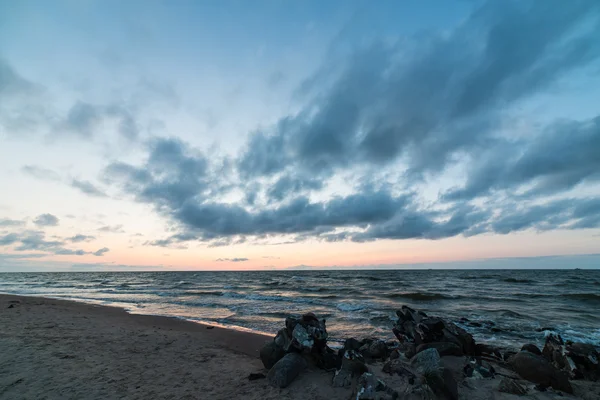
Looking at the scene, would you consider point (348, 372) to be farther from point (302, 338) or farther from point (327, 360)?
point (302, 338)

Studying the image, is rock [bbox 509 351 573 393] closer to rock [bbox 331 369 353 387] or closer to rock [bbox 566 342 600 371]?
rock [bbox 566 342 600 371]

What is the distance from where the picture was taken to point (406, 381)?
7.03 m

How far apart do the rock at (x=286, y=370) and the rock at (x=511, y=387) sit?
466 cm

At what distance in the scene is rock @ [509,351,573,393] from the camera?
267 inches

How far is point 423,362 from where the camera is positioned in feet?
25.6

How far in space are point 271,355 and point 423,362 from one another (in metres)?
4.17

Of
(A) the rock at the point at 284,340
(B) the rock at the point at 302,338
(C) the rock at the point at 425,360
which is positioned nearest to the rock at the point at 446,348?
(C) the rock at the point at 425,360

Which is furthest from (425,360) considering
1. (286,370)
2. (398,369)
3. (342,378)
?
(286,370)

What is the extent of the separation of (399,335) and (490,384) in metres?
3.66

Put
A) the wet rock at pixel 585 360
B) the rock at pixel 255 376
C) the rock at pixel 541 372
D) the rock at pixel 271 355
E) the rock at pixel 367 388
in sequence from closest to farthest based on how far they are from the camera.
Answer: the rock at pixel 367 388, the rock at pixel 541 372, the rock at pixel 255 376, the wet rock at pixel 585 360, the rock at pixel 271 355

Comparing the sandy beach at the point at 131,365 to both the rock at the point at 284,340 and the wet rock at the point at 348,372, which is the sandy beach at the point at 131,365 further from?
the rock at the point at 284,340

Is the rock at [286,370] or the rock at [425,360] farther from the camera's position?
the rock at [425,360]

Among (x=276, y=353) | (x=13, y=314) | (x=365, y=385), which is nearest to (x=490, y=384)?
(x=365, y=385)

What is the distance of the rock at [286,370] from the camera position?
7.11m
